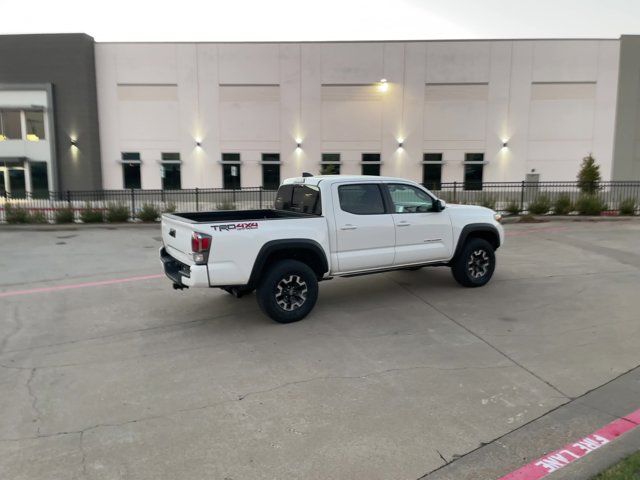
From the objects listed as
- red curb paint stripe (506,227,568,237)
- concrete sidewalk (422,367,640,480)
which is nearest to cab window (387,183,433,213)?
concrete sidewalk (422,367,640,480)

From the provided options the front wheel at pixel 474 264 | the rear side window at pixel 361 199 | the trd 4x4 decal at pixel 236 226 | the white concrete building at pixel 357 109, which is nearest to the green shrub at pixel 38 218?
the white concrete building at pixel 357 109

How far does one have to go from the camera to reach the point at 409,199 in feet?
A: 23.4

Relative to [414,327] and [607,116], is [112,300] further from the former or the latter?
[607,116]

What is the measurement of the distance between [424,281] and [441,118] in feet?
71.2

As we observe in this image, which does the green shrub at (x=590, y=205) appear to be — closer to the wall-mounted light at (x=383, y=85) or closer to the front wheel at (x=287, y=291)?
the wall-mounted light at (x=383, y=85)

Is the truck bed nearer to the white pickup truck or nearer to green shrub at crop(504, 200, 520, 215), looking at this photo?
the white pickup truck

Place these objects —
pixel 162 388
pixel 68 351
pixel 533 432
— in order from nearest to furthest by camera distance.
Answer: pixel 533 432 < pixel 162 388 < pixel 68 351

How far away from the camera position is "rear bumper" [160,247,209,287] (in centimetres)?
552

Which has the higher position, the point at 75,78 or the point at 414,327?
the point at 75,78

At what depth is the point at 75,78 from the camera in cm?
2775

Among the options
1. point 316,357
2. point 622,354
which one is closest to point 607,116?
point 622,354

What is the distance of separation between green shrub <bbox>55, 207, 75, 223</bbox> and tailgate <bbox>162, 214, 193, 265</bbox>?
12.2 meters

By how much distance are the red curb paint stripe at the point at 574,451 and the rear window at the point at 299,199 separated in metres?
3.97

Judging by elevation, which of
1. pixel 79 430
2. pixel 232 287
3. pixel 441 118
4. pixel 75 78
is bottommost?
pixel 79 430
